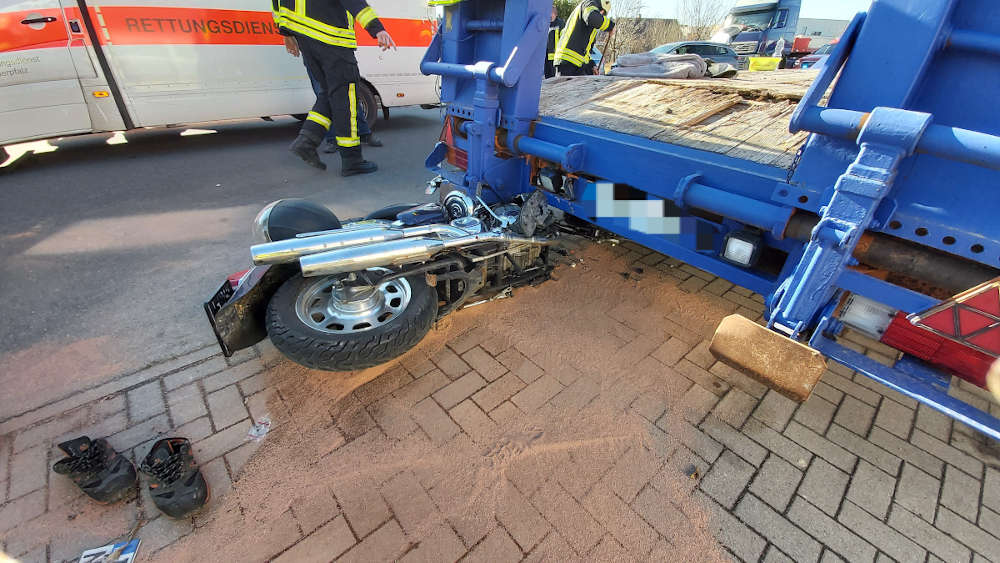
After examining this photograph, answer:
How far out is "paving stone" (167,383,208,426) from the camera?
2.03 m

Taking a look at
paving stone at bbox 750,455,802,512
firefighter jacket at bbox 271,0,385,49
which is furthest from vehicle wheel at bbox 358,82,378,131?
paving stone at bbox 750,455,802,512

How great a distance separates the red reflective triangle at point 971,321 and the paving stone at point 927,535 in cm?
83

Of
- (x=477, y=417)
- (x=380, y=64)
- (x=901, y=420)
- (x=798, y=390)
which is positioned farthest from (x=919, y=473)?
(x=380, y=64)

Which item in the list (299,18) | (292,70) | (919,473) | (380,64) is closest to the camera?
(919,473)

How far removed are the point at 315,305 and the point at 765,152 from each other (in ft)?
7.94

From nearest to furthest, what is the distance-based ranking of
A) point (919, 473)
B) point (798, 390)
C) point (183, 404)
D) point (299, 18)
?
point (798, 390)
point (919, 473)
point (183, 404)
point (299, 18)

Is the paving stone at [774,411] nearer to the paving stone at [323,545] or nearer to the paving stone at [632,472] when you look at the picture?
the paving stone at [632,472]

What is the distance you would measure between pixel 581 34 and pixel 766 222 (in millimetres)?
5696

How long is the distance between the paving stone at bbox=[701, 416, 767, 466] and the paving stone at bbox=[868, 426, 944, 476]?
0.62 m

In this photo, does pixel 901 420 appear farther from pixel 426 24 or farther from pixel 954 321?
pixel 426 24

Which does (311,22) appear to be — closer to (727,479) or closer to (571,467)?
(571,467)

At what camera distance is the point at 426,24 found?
7.29 meters

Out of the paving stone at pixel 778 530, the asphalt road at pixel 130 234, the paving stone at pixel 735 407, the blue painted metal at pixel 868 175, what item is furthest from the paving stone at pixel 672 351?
the asphalt road at pixel 130 234

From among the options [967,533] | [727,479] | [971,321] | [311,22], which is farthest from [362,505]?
[311,22]
